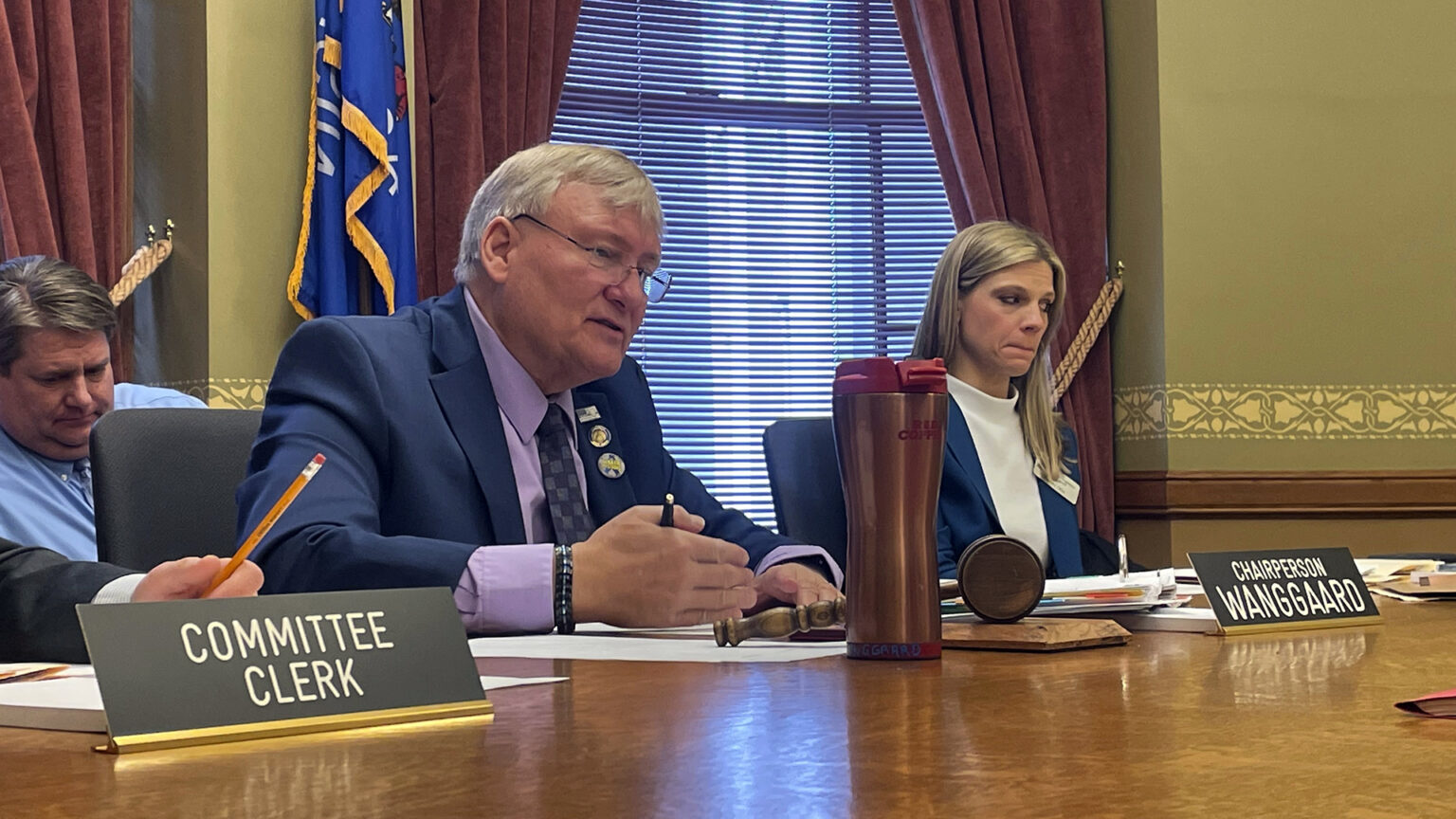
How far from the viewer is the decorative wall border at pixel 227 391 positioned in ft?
12.1

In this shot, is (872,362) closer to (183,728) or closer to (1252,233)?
(183,728)

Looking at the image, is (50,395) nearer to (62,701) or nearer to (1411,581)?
(62,701)

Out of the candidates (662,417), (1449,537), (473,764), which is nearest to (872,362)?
(473,764)

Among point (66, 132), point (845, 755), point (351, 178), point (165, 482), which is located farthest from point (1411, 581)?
Answer: point (66, 132)

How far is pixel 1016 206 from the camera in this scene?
4.52 m

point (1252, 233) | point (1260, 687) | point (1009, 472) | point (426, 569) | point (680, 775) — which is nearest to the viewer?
point (680, 775)

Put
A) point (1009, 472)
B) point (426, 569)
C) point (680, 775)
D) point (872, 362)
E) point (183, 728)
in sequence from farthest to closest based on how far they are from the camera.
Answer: point (1009, 472) < point (426, 569) < point (872, 362) < point (183, 728) < point (680, 775)

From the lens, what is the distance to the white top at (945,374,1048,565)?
3047mm

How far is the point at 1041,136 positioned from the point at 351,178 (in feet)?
6.87

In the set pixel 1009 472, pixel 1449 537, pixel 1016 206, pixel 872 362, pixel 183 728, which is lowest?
pixel 1449 537

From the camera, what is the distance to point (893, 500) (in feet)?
3.54

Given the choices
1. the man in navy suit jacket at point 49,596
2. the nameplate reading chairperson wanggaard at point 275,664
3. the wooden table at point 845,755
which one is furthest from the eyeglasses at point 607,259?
Answer: the nameplate reading chairperson wanggaard at point 275,664

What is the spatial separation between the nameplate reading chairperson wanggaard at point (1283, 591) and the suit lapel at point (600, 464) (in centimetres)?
90

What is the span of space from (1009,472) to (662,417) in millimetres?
1677
